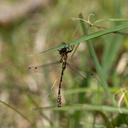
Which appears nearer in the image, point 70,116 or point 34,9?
point 70,116

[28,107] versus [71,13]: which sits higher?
[71,13]

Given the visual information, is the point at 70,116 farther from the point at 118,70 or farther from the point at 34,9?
the point at 34,9

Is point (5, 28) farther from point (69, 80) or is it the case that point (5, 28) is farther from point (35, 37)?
point (69, 80)

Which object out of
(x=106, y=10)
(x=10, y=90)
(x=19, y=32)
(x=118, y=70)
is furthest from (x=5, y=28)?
(x=118, y=70)

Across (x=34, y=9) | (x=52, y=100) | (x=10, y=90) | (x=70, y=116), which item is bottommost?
(x=70, y=116)

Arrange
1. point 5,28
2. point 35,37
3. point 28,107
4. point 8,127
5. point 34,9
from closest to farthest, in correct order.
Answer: point 8,127
point 28,107
point 35,37
point 5,28
point 34,9

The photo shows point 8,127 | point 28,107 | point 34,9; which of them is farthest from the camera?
point 34,9
